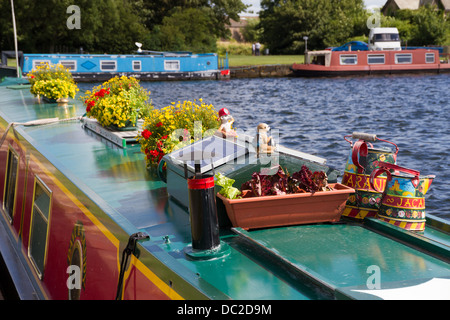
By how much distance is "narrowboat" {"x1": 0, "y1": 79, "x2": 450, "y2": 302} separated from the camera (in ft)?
10.7

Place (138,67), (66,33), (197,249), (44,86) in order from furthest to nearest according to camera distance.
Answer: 1. (66,33)
2. (138,67)
3. (44,86)
4. (197,249)

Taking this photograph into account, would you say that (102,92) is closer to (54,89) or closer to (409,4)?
(54,89)

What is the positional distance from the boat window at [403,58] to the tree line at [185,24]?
12951 millimetres

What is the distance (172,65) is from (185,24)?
51.9 ft

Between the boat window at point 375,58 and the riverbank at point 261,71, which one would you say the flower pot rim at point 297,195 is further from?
the boat window at point 375,58

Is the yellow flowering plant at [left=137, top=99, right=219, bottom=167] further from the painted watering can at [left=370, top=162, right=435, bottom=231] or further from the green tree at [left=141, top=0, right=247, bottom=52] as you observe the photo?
the green tree at [left=141, top=0, right=247, bottom=52]

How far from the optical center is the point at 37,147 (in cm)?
660

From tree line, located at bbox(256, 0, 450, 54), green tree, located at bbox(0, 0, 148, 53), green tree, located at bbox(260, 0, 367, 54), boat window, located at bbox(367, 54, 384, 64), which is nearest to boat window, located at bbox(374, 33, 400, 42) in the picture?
boat window, located at bbox(367, 54, 384, 64)

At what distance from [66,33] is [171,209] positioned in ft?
139

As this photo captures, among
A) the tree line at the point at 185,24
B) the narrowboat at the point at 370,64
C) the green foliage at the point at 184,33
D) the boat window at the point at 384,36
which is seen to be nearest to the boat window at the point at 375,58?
the narrowboat at the point at 370,64

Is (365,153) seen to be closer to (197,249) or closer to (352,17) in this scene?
(197,249)
